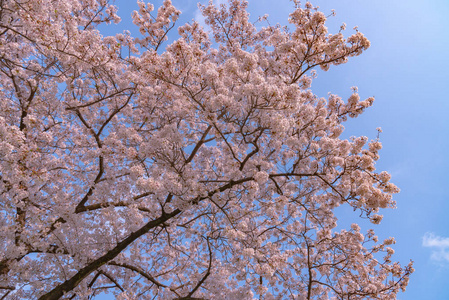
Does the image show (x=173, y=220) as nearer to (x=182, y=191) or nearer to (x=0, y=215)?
(x=182, y=191)

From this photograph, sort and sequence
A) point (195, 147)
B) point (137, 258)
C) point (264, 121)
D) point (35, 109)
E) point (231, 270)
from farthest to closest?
point (195, 147) < point (137, 258) < point (35, 109) < point (231, 270) < point (264, 121)

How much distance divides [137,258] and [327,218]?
6.43 meters

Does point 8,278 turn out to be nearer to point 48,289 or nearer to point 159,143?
point 48,289

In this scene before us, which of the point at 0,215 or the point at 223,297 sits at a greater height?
the point at 0,215

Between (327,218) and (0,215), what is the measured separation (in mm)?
9936

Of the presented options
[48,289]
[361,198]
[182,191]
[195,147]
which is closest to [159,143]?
[182,191]

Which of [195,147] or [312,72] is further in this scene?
[195,147]

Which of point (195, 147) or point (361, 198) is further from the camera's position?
point (195, 147)

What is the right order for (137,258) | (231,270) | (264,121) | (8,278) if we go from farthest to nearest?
(137,258) → (231,270) → (8,278) → (264,121)

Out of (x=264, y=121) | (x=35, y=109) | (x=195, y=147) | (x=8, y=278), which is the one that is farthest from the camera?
(x=195, y=147)

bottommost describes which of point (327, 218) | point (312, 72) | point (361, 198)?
point (361, 198)

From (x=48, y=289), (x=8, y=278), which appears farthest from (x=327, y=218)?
(x=8, y=278)

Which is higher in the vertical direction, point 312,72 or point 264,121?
point 312,72

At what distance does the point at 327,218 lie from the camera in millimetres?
9609
